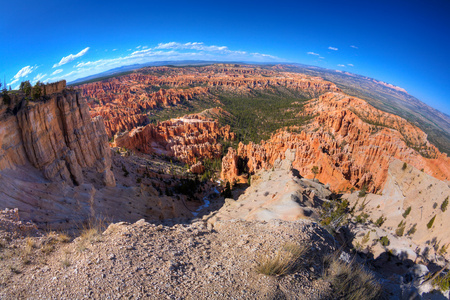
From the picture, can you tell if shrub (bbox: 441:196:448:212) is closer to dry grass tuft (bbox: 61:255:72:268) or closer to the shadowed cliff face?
Result: the shadowed cliff face

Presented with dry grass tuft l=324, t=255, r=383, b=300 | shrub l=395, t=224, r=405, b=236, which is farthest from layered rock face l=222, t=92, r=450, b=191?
dry grass tuft l=324, t=255, r=383, b=300

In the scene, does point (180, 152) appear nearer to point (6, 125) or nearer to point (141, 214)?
point (141, 214)

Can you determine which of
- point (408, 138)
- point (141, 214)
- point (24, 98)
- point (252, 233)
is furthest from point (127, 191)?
point (408, 138)

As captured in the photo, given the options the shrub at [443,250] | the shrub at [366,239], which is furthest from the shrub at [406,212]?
the shrub at [366,239]

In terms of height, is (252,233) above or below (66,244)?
below

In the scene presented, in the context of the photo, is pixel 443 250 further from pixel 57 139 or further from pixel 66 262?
pixel 57 139
